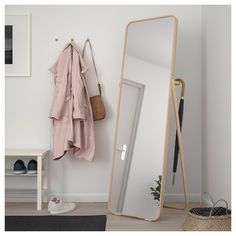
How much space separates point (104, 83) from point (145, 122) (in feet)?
2.62

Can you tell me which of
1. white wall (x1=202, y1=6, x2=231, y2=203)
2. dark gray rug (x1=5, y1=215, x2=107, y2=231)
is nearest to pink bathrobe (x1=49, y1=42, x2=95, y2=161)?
dark gray rug (x1=5, y1=215, x2=107, y2=231)

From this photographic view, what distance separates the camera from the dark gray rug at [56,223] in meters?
2.76

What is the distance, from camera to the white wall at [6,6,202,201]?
145 inches

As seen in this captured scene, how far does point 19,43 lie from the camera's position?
144 inches

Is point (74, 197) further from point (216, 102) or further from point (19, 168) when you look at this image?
point (216, 102)

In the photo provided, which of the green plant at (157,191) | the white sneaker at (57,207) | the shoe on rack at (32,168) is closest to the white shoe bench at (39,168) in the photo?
the shoe on rack at (32,168)

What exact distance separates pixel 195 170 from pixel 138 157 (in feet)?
Result: 2.92

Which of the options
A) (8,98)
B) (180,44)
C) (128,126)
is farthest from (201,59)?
(8,98)

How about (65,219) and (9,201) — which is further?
(9,201)

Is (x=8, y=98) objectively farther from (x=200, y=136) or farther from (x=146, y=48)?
(x=200, y=136)

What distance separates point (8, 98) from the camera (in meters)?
3.71

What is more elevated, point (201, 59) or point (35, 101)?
point (201, 59)

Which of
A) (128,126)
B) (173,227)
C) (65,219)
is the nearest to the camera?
(173,227)

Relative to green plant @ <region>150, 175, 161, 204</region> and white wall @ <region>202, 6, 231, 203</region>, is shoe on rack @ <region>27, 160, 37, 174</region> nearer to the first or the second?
green plant @ <region>150, 175, 161, 204</region>
